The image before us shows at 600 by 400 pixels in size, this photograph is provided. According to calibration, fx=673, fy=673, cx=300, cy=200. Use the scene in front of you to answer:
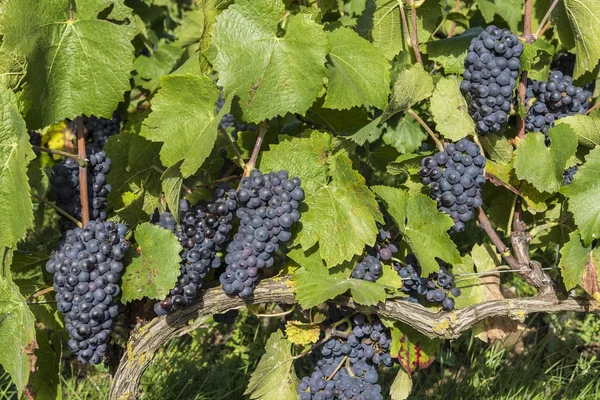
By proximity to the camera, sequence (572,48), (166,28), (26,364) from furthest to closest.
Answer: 1. (166,28)
2. (572,48)
3. (26,364)

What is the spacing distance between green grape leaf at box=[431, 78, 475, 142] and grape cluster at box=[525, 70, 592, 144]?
0.26m

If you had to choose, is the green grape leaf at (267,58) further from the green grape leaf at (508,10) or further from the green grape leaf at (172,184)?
the green grape leaf at (508,10)

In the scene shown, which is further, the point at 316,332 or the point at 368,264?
the point at 316,332

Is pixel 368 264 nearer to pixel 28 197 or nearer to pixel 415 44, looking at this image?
pixel 415 44

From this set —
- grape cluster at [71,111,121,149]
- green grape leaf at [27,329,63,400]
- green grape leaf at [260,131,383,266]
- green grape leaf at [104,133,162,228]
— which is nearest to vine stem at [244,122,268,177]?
green grape leaf at [260,131,383,266]

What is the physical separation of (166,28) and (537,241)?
317 cm

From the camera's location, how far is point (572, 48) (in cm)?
270

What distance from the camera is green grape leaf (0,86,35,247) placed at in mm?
1979

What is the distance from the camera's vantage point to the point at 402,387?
8.58 ft

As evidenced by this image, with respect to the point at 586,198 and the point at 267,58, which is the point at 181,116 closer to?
the point at 267,58

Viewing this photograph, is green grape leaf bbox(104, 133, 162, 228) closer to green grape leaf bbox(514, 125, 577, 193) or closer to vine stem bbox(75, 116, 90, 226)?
vine stem bbox(75, 116, 90, 226)

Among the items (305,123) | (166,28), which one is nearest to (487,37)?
(305,123)

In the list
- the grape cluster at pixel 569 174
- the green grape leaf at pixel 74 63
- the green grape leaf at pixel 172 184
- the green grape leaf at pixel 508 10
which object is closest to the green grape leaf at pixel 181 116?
the green grape leaf at pixel 172 184

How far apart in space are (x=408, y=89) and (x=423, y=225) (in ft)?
1.56
